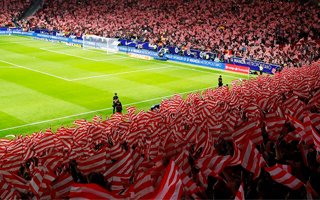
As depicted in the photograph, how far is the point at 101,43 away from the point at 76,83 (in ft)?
63.9

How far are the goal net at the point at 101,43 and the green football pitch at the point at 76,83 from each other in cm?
154

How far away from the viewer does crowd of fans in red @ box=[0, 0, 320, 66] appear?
4156 cm

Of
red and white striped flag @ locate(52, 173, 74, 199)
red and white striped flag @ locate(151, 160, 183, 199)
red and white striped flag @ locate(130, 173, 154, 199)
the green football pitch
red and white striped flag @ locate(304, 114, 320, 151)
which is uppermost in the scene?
red and white striped flag @ locate(304, 114, 320, 151)

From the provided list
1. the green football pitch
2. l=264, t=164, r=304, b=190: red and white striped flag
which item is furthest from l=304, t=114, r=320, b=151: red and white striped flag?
the green football pitch

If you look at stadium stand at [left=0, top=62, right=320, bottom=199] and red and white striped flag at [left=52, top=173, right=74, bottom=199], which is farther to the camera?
red and white striped flag at [left=52, top=173, right=74, bottom=199]

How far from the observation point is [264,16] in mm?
48906

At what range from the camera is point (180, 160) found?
7.86m

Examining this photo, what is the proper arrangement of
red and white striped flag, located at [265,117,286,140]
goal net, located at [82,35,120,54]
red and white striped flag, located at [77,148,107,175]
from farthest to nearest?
goal net, located at [82,35,120,54], red and white striped flag, located at [265,117,286,140], red and white striped flag, located at [77,148,107,175]

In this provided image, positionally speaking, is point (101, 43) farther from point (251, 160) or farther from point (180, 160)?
point (251, 160)

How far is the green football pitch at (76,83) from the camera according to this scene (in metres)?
24.2

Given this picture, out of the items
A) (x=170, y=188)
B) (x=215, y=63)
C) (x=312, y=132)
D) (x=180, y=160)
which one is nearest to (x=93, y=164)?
(x=180, y=160)

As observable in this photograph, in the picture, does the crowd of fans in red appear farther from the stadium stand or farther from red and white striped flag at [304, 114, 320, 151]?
red and white striped flag at [304, 114, 320, 151]

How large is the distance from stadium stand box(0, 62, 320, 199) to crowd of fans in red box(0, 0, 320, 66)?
1044 inches

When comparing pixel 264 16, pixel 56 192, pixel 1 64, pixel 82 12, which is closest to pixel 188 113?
pixel 56 192
